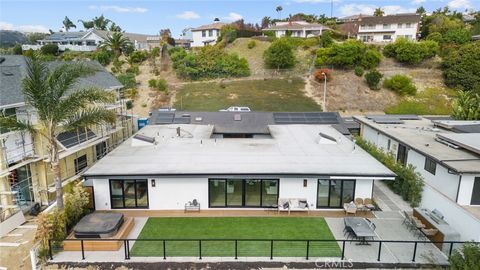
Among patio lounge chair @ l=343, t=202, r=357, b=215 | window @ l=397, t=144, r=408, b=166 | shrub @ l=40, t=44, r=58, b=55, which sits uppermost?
shrub @ l=40, t=44, r=58, b=55

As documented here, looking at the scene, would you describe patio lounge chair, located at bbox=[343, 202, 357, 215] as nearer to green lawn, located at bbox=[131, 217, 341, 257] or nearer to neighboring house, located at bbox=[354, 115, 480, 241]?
green lawn, located at bbox=[131, 217, 341, 257]

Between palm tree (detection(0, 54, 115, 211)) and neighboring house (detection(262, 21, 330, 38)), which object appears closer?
palm tree (detection(0, 54, 115, 211))

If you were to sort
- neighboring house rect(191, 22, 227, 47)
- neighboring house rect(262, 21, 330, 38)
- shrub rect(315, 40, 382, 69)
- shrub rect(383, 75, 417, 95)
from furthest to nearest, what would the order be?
neighboring house rect(191, 22, 227, 47), neighboring house rect(262, 21, 330, 38), shrub rect(315, 40, 382, 69), shrub rect(383, 75, 417, 95)

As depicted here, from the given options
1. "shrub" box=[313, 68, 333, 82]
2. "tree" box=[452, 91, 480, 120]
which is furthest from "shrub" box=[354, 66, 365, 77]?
"tree" box=[452, 91, 480, 120]

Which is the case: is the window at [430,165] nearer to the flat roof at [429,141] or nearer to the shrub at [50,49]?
the flat roof at [429,141]

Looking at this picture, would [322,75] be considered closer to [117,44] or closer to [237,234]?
[117,44]

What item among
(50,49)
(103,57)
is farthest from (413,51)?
(50,49)

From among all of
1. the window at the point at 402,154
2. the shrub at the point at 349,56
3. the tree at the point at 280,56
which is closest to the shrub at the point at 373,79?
the shrub at the point at 349,56
